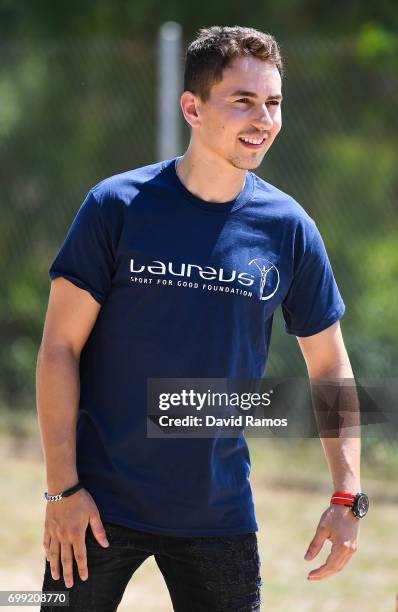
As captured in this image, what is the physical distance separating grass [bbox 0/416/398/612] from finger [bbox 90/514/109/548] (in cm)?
230

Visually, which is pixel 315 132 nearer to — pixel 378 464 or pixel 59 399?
pixel 378 464

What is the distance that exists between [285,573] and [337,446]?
2.65 m

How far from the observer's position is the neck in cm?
279

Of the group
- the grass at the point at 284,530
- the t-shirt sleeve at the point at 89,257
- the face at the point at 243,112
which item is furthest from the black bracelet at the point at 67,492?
the grass at the point at 284,530

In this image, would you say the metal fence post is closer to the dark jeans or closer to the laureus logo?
the laureus logo

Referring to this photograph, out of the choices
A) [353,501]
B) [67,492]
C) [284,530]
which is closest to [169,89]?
[284,530]

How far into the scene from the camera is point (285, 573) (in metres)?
5.34

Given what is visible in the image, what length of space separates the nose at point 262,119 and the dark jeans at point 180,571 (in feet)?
3.56

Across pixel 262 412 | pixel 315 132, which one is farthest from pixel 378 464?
pixel 262 412

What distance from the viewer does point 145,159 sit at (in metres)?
7.59

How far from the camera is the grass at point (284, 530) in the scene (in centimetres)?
499

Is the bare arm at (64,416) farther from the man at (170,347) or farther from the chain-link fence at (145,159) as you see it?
the chain-link fence at (145,159)

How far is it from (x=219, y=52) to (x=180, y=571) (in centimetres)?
138
